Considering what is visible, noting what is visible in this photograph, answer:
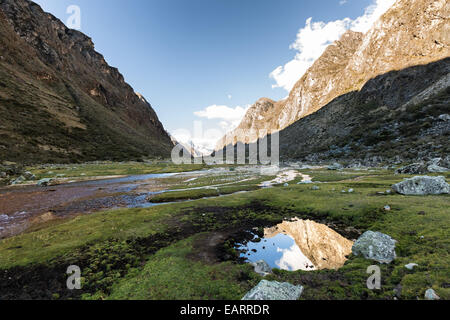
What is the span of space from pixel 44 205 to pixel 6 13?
228206 millimetres

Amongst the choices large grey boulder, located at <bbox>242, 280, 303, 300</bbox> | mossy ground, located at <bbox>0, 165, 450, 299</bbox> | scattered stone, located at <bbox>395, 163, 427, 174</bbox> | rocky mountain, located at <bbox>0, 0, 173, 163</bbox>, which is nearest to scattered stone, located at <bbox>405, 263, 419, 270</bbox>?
mossy ground, located at <bbox>0, 165, 450, 299</bbox>

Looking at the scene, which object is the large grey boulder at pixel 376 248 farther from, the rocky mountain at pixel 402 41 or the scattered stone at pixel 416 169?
the rocky mountain at pixel 402 41

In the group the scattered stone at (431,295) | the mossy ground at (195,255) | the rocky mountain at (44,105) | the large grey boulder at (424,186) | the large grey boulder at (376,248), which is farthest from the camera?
the rocky mountain at (44,105)

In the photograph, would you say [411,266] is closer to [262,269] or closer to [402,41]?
[262,269]

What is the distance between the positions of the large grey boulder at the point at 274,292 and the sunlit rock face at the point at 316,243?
437 cm

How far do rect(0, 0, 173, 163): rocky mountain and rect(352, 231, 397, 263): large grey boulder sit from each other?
121267 millimetres

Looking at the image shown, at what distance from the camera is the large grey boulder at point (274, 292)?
816 cm

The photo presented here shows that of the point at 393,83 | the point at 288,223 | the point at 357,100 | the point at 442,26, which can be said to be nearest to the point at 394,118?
the point at 393,83

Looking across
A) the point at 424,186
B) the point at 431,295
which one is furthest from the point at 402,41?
the point at 431,295

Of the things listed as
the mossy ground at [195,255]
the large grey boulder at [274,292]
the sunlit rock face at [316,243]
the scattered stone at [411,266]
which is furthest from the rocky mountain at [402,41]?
the large grey boulder at [274,292]

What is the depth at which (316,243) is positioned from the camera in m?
15.9

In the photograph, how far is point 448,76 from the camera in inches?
3780
